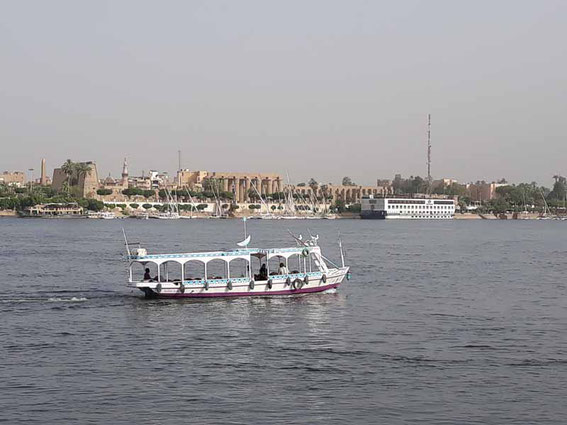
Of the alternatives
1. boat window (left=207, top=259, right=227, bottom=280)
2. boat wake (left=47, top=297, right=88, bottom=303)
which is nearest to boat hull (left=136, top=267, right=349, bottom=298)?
boat wake (left=47, top=297, right=88, bottom=303)

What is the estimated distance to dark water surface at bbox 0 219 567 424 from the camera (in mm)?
27578

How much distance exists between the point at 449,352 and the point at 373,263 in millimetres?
49916

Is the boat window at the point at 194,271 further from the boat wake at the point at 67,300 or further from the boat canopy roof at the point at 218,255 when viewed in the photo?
the boat wake at the point at 67,300


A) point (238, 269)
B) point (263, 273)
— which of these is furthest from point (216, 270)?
point (263, 273)

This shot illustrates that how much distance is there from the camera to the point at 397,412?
27406mm

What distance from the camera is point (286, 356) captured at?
115 feet

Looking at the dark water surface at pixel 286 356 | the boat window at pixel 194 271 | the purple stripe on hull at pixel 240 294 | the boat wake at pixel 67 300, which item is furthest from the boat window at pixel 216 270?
the boat wake at pixel 67 300

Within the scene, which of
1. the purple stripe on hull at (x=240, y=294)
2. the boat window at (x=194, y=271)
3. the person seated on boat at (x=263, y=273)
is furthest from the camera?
the boat window at (x=194, y=271)

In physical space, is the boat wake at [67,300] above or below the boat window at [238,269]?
below

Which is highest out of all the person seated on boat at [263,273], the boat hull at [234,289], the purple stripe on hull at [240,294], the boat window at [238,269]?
the person seated on boat at [263,273]

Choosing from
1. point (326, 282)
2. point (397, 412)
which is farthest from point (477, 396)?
point (326, 282)

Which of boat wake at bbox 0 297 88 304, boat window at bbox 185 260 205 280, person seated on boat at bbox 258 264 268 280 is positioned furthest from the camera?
boat window at bbox 185 260 205 280

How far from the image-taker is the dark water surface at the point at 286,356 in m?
27.6

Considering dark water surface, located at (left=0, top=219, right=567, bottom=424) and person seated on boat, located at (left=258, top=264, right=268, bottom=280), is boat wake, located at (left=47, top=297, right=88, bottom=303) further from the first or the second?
person seated on boat, located at (left=258, top=264, right=268, bottom=280)
